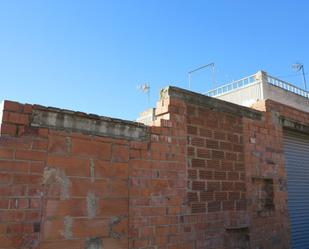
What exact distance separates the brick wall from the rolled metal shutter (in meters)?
1.01

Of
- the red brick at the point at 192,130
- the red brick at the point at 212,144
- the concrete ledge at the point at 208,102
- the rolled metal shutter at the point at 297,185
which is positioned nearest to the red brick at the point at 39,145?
the concrete ledge at the point at 208,102

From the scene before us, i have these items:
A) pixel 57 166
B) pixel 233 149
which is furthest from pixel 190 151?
pixel 57 166

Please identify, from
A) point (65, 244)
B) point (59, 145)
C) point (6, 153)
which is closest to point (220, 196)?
point (65, 244)

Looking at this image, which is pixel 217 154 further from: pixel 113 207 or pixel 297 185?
pixel 297 185

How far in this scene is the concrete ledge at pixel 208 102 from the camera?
17.8ft

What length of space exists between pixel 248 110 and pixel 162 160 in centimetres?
256

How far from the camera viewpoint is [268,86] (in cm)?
1642

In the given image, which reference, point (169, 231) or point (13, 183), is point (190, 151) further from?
point (13, 183)

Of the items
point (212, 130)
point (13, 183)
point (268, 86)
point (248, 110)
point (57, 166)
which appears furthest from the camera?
point (268, 86)

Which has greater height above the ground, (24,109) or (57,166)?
(24,109)

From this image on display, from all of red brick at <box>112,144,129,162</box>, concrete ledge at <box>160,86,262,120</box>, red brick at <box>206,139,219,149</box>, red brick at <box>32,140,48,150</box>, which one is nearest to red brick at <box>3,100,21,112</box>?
red brick at <box>32,140,48,150</box>

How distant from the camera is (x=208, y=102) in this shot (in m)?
5.89

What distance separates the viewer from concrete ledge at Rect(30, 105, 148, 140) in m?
4.07

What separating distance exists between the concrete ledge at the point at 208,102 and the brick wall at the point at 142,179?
0.06ft
